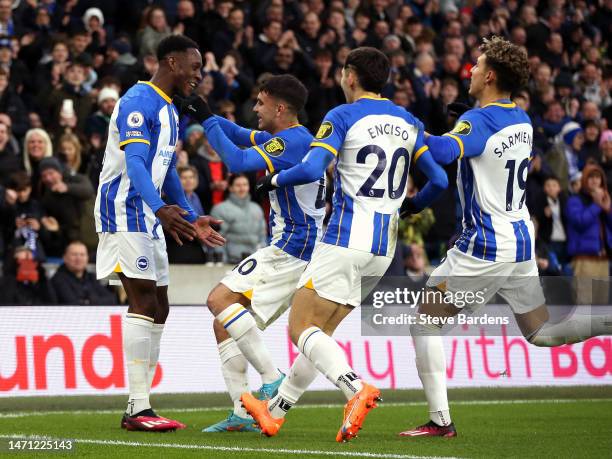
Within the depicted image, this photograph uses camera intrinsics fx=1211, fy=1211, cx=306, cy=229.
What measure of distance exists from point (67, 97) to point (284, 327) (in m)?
4.93

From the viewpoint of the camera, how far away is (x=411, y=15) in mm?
21062

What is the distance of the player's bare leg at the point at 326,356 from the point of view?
7527 millimetres

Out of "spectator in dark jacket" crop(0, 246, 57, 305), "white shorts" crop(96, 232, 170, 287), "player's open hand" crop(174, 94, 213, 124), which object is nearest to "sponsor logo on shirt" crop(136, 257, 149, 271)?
"white shorts" crop(96, 232, 170, 287)

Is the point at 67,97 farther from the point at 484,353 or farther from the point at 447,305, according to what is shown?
the point at 447,305

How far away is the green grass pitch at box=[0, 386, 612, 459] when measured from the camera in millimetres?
7691

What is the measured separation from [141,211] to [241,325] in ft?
3.61

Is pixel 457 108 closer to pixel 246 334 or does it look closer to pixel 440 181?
pixel 440 181

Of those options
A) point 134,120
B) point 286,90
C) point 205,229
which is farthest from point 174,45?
point 205,229

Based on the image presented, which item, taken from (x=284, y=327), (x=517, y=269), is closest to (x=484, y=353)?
(x=284, y=327)

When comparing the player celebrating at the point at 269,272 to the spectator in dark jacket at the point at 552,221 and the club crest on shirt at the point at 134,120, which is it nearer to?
the club crest on shirt at the point at 134,120

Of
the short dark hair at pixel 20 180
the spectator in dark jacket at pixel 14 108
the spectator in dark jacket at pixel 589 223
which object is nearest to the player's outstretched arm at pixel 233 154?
the short dark hair at pixel 20 180

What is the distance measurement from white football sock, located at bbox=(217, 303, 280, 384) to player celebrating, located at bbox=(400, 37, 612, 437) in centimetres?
113

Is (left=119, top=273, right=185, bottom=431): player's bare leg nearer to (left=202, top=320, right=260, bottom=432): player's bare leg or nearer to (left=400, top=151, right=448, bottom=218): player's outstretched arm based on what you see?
(left=202, top=320, right=260, bottom=432): player's bare leg

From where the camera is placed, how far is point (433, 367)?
8.43 meters
